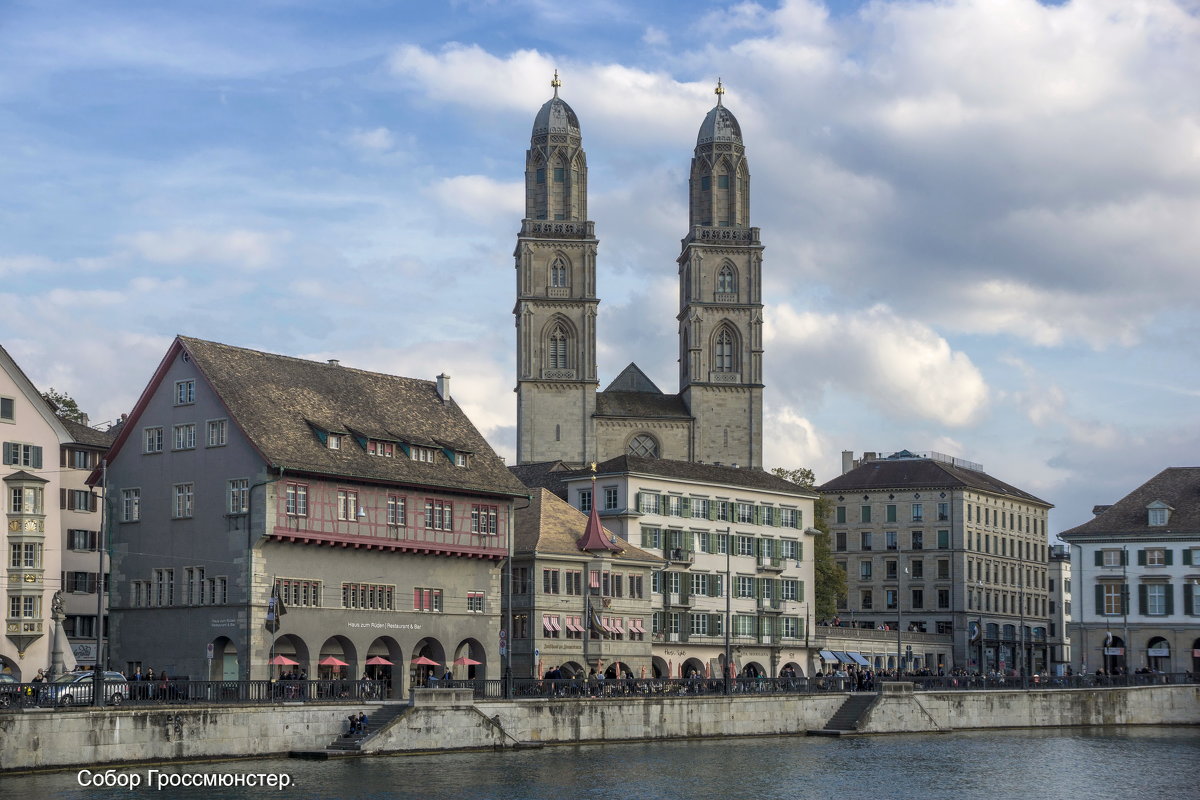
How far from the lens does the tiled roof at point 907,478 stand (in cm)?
14338

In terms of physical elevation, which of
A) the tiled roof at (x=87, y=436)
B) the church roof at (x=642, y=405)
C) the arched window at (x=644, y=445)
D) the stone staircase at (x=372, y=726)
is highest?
the church roof at (x=642, y=405)

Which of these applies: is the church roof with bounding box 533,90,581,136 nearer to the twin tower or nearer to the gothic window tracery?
the twin tower

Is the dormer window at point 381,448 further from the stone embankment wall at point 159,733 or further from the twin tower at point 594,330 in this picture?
the twin tower at point 594,330

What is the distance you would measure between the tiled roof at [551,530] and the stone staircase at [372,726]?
21934mm

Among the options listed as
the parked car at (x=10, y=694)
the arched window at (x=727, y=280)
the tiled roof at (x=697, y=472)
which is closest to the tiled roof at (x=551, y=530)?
the tiled roof at (x=697, y=472)

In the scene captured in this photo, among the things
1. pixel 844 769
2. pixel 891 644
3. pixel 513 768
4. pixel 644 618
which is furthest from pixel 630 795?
pixel 891 644

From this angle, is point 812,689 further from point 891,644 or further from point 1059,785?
point 891,644

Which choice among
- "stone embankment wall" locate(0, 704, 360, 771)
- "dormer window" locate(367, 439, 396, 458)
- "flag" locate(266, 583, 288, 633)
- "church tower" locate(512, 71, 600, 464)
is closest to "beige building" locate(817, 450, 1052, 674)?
"church tower" locate(512, 71, 600, 464)

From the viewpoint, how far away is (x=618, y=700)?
72.8m

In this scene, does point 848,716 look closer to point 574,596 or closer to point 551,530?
point 574,596

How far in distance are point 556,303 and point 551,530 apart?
177 feet

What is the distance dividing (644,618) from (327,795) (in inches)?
1667

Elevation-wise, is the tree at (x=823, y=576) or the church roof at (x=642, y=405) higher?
the church roof at (x=642, y=405)

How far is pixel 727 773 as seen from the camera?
63.0 meters
